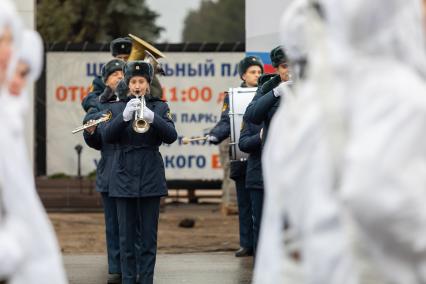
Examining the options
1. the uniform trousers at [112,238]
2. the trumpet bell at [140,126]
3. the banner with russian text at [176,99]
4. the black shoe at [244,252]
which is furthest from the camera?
the banner with russian text at [176,99]

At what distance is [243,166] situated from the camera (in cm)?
1566

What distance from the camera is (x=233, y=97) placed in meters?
14.7

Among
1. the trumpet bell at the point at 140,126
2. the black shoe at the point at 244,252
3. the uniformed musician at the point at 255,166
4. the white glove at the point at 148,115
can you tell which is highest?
the white glove at the point at 148,115

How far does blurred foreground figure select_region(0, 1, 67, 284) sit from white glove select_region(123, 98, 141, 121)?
6.58 metres

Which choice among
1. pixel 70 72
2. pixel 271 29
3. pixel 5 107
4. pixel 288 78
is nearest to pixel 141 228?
pixel 288 78

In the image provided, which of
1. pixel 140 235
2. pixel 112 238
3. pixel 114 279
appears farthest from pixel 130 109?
pixel 114 279

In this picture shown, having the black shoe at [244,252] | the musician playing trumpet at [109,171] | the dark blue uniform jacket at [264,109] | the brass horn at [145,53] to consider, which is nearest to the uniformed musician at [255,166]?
the dark blue uniform jacket at [264,109]

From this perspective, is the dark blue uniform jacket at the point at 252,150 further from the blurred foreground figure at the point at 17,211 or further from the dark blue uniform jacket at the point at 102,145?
the blurred foreground figure at the point at 17,211

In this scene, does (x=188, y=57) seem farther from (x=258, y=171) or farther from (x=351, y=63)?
(x=351, y=63)

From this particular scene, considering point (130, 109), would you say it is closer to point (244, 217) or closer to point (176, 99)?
point (244, 217)

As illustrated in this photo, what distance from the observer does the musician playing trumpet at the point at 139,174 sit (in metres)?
12.2

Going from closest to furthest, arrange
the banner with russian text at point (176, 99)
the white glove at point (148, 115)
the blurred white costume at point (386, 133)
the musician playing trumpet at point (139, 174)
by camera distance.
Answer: the blurred white costume at point (386, 133)
the white glove at point (148, 115)
the musician playing trumpet at point (139, 174)
the banner with russian text at point (176, 99)

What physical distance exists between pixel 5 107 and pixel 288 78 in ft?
24.5

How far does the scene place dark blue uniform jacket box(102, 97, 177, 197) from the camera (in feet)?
39.9
